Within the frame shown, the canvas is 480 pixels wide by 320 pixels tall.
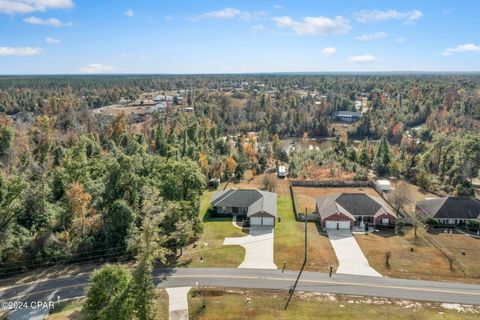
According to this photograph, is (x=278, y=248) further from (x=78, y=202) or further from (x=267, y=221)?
(x=78, y=202)

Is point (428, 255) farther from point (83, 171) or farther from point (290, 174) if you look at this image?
point (83, 171)

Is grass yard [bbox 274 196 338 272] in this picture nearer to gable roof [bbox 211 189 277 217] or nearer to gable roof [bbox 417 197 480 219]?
gable roof [bbox 211 189 277 217]

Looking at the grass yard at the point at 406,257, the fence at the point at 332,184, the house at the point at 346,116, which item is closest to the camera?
the grass yard at the point at 406,257

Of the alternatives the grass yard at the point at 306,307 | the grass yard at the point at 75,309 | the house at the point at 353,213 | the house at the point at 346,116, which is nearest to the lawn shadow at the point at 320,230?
the house at the point at 353,213

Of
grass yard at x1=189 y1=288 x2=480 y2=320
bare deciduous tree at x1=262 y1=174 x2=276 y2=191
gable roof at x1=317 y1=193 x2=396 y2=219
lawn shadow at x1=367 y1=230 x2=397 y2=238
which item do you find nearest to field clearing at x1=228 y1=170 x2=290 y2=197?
bare deciduous tree at x1=262 y1=174 x2=276 y2=191

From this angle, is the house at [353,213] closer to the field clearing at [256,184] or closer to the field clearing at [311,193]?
the field clearing at [311,193]

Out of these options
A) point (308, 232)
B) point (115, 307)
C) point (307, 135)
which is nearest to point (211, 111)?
point (307, 135)
